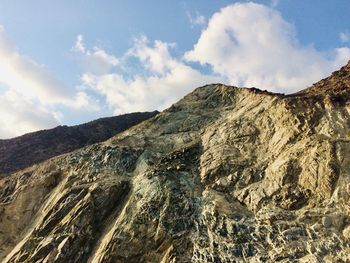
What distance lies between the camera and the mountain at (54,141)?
7100 cm

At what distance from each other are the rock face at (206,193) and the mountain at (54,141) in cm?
3012

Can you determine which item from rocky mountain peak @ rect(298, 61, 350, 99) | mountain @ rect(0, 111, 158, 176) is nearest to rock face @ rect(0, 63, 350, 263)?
rocky mountain peak @ rect(298, 61, 350, 99)

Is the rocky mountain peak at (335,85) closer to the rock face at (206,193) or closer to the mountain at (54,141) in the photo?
the rock face at (206,193)

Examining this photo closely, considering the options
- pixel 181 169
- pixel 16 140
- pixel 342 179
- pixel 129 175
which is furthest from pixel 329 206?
pixel 16 140

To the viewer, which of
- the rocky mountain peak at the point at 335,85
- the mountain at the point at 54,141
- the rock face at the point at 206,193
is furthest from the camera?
the mountain at the point at 54,141

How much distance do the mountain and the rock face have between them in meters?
30.1

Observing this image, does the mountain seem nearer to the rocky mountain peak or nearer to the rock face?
the rock face

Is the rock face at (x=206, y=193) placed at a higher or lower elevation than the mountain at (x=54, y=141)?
lower

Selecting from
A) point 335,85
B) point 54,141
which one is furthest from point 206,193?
point 54,141

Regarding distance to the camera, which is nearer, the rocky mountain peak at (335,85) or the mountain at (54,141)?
the rocky mountain peak at (335,85)

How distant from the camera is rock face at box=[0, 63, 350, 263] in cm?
2692

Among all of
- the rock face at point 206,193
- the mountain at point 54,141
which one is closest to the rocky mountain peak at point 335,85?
the rock face at point 206,193

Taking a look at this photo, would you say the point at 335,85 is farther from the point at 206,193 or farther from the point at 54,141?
the point at 54,141

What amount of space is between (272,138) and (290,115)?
2.27m
